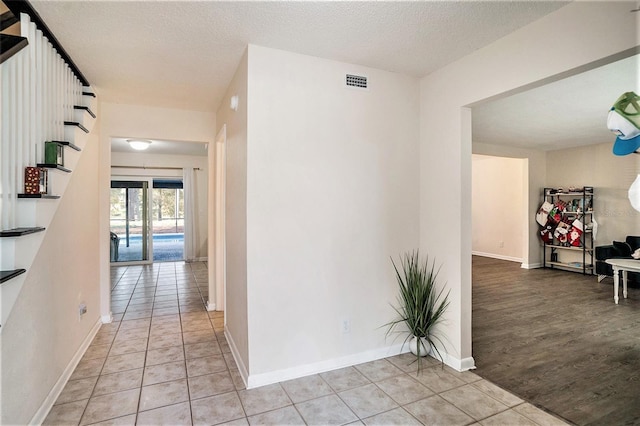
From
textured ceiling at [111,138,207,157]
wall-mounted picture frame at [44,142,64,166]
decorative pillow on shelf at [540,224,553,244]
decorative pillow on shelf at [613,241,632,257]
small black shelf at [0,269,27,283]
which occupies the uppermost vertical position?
textured ceiling at [111,138,207,157]

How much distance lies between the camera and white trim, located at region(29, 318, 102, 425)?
196 centimetres

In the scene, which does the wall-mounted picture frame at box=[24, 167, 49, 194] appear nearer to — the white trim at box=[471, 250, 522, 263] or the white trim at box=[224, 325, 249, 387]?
the white trim at box=[224, 325, 249, 387]

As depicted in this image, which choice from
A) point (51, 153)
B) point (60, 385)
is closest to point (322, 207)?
point (51, 153)

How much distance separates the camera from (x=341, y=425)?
1942mm

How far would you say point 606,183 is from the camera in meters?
5.98

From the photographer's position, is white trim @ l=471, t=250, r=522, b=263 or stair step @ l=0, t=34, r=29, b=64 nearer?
stair step @ l=0, t=34, r=29, b=64

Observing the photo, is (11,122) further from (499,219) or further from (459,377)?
(499,219)

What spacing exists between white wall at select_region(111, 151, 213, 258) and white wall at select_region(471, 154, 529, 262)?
21.6 feet

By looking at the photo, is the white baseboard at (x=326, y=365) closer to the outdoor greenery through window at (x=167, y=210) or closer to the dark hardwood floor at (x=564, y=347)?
the dark hardwood floor at (x=564, y=347)

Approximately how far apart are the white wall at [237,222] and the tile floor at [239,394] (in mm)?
236

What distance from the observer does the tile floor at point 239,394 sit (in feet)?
6.59

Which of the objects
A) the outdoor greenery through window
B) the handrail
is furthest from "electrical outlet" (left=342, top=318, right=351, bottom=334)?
the outdoor greenery through window

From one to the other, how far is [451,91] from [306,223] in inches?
65.4

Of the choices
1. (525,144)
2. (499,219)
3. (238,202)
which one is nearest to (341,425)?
(238,202)
